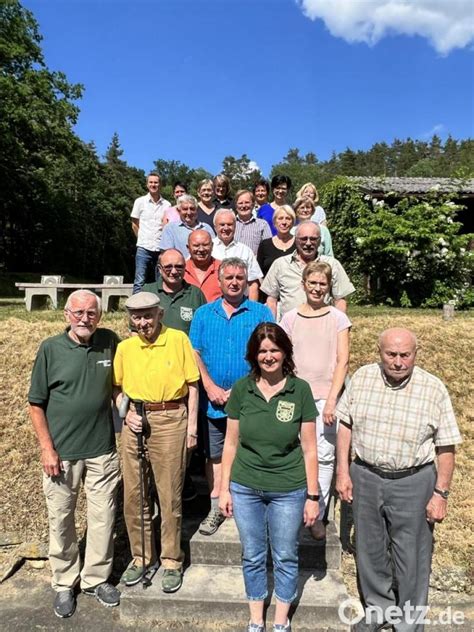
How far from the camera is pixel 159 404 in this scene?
11.0ft

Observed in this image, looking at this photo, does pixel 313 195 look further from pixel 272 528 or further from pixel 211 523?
pixel 272 528

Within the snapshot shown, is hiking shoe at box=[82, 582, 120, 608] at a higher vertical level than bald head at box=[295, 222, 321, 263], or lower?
lower

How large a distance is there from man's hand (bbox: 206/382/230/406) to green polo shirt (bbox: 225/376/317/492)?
605 millimetres

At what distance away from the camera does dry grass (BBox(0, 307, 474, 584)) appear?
4.67m

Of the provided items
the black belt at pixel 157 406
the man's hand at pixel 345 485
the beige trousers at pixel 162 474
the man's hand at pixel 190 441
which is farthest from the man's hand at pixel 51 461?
the man's hand at pixel 345 485

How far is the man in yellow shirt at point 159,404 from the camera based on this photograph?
10.9ft

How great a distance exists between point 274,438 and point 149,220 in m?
4.59

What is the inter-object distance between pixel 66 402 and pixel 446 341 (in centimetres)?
605

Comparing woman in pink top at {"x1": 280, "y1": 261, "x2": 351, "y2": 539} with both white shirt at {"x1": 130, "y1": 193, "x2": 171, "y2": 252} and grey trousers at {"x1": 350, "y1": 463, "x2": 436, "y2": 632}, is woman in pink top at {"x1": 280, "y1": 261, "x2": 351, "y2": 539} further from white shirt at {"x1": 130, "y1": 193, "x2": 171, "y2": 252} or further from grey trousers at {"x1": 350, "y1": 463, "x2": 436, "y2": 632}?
white shirt at {"x1": 130, "y1": 193, "x2": 171, "y2": 252}

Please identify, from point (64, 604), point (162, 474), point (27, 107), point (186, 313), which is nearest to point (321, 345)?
point (186, 313)

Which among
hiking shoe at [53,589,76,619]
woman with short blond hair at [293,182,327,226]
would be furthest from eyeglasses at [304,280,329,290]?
hiking shoe at [53,589,76,619]

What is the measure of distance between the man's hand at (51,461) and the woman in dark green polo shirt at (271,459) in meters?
1.17

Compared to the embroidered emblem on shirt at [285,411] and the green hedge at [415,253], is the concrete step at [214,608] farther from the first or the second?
the green hedge at [415,253]

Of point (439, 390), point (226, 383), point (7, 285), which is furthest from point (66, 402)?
point (7, 285)
